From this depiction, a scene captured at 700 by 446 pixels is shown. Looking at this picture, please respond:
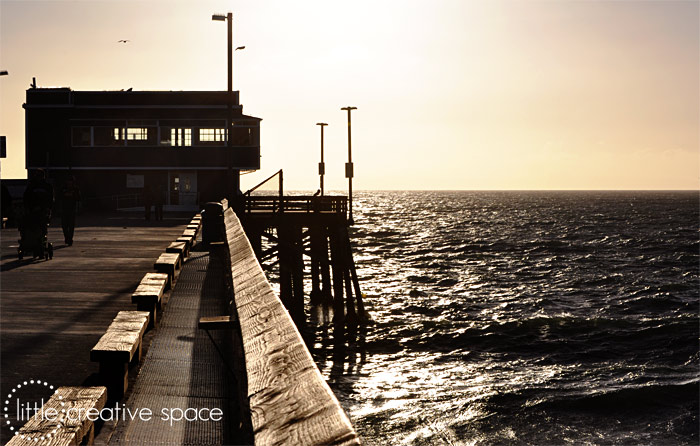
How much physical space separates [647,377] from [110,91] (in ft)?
130

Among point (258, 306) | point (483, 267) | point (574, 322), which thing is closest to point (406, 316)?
point (574, 322)

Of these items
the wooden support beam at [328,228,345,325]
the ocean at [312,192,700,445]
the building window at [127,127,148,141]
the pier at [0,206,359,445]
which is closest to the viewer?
the pier at [0,206,359,445]

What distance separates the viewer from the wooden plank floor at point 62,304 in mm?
6453

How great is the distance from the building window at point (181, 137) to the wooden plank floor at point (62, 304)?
2865 cm

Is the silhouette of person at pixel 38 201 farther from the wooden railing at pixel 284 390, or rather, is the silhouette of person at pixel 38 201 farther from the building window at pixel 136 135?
the building window at pixel 136 135

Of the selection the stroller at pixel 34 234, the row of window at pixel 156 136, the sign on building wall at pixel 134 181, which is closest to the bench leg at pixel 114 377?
the stroller at pixel 34 234

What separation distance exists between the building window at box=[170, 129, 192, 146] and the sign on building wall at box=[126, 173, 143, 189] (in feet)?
9.69

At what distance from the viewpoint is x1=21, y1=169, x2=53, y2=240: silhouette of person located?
1500cm

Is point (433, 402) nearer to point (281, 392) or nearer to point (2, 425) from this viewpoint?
point (2, 425)

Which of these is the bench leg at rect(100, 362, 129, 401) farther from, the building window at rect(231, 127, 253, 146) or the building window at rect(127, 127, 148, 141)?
the building window at rect(127, 127, 148, 141)

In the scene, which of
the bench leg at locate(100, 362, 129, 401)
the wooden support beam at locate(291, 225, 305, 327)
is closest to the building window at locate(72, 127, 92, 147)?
the wooden support beam at locate(291, 225, 305, 327)

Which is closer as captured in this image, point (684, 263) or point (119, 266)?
point (119, 266)

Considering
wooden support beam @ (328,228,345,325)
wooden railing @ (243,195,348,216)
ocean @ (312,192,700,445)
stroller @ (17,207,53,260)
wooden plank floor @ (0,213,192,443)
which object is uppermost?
wooden railing @ (243,195,348,216)

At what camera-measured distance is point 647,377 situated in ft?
60.6
